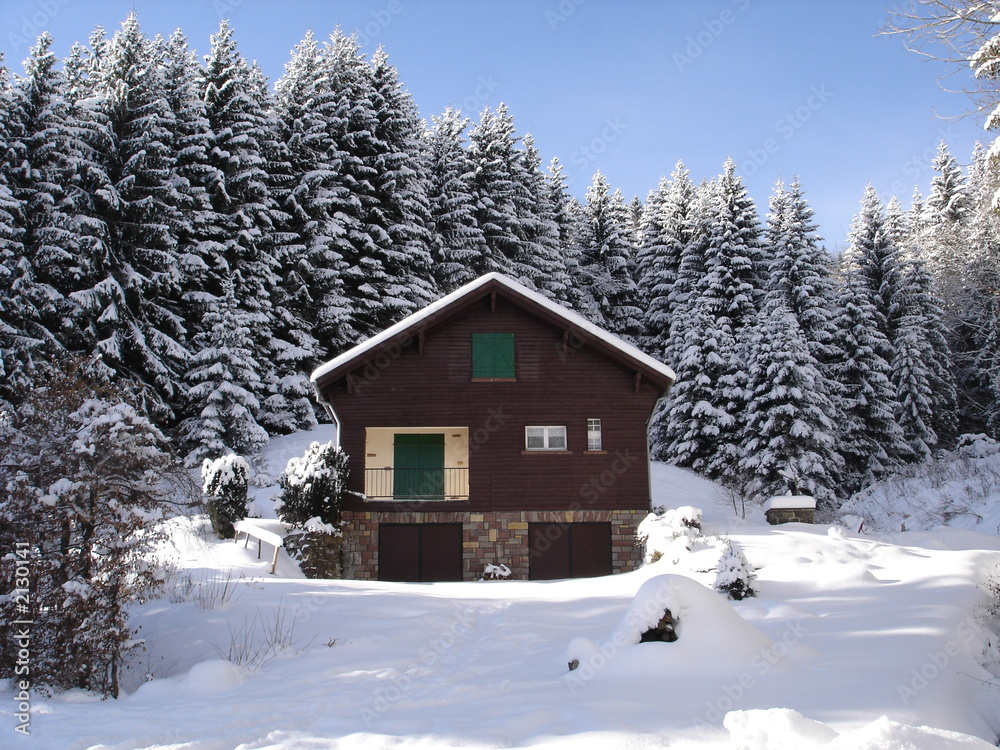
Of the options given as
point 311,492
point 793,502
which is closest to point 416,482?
point 311,492

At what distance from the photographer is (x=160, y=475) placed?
28.8ft

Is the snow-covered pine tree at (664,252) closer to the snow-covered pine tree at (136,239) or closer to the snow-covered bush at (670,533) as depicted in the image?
the snow-covered bush at (670,533)

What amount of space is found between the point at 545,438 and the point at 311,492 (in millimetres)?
6191

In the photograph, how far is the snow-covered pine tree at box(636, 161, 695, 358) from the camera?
39.1m

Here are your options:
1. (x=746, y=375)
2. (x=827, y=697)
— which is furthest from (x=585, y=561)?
(x=746, y=375)

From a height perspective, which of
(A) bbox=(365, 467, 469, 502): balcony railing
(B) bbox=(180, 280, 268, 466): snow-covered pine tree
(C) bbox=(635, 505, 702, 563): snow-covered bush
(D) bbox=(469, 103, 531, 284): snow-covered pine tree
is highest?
(D) bbox=(469, 103, 531, 284): snow-covered pine tree

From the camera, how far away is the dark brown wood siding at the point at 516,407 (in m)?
19.1

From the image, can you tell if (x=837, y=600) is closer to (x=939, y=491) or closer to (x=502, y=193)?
(x=939, y=491)

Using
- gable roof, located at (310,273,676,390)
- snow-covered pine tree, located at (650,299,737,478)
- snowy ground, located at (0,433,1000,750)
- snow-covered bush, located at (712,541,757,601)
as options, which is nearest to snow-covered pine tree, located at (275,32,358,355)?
gable roof, located at (310,273,676,390)

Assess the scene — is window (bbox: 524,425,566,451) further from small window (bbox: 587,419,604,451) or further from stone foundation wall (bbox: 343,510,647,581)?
stone foundation wall (bbox: 343,510,647,581)
